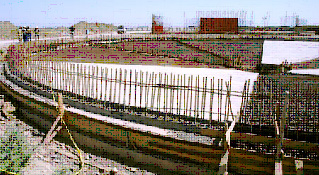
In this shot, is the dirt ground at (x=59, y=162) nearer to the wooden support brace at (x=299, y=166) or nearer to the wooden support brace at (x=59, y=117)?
the wooden support brace at (x=59, y=117)

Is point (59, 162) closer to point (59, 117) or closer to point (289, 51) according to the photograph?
point (59, 117)

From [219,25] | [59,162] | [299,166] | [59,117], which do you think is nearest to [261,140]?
[299,166]

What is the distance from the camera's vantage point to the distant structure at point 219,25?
20172 millimetres

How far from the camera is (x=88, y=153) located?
6031mm

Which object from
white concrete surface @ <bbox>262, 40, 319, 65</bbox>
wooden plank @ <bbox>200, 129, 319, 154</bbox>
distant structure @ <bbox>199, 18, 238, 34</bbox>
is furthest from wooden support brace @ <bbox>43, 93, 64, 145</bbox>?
distant structure @ <bbox>199, 18, 238, 34</bbox>

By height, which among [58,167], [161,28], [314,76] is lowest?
[58,167]

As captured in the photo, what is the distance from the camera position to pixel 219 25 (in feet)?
67.1

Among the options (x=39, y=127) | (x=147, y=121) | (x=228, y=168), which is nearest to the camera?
(x=228, y=168)

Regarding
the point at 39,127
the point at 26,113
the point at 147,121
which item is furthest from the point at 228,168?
the point at 26,113

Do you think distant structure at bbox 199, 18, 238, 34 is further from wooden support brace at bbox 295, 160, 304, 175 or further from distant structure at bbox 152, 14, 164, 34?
wooden support brace at bbox 295, 160, 304, 175

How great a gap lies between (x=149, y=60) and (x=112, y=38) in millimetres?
4583

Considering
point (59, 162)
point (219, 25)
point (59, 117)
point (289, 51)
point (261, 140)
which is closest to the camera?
point (261, 140)

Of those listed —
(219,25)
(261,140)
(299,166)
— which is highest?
(219,25)

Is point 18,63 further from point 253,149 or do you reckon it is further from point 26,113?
point 253,149
